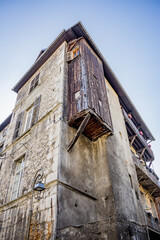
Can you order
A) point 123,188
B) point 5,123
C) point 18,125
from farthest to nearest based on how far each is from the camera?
point 5,123 → point 18,125 → point 123,188

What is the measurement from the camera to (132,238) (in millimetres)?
6129

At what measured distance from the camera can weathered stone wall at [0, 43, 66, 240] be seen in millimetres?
5228

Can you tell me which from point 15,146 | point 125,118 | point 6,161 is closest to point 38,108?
point 15,146

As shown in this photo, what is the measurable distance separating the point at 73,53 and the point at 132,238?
905 cm

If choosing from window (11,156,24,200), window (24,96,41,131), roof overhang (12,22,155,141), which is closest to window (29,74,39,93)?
roof overhang (12,22,155,141)

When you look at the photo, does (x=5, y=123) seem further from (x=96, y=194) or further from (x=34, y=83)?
(x=96, y=194)

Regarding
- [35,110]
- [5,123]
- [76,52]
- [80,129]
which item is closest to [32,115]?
[35,110]

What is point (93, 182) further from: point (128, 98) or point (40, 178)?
point (128, 98)

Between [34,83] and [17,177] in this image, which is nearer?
[17,177]

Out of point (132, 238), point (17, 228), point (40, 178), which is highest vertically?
point (40, 178)

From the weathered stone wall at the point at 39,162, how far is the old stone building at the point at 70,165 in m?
0.02

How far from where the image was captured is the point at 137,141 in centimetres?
1383

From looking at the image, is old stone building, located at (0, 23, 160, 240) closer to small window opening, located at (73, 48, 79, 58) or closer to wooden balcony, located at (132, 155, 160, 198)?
small window opening, located at (73, 48, 79, 58)

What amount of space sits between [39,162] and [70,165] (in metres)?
1.28
